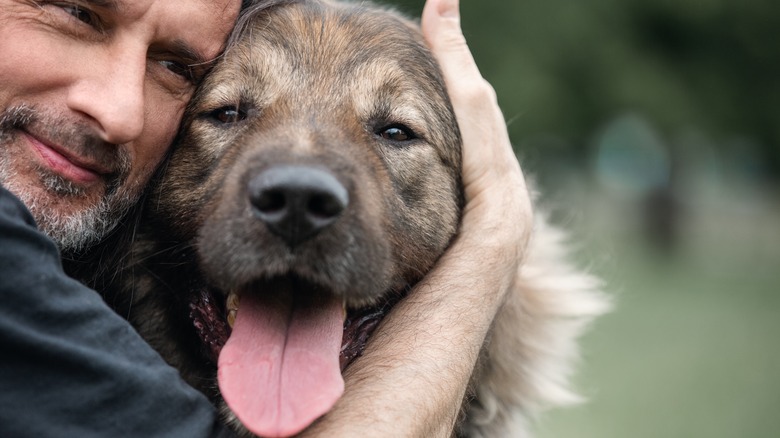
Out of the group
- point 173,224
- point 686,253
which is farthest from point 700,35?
point 173,224

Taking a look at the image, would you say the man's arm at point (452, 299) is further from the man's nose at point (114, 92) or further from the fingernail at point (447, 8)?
the man's nose at point (114, 92)

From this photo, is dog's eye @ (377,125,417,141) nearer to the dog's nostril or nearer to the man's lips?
the dog's nostril

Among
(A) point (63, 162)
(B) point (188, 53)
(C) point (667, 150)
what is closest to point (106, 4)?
(B) point (188, 53)

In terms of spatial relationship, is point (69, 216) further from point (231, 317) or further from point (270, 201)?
point (270, 201)

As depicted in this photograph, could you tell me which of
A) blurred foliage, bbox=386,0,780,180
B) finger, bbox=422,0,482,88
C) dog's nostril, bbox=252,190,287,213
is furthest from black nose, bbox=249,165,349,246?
blurred foliage, bbox=386,0,780,180

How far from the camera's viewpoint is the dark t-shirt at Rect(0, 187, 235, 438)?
8.01 feet

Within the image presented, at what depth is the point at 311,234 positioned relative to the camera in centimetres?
306

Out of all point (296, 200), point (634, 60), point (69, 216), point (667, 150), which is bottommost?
point (667, 150)

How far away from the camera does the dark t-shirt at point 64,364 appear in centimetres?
244

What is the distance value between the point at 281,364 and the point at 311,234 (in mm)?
464

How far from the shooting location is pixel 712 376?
11.4 metres

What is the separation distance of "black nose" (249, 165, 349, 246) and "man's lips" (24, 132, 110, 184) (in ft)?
2.40

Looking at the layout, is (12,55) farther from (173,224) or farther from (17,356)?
(17,356)

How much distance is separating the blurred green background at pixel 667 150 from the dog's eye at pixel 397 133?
6754 millimetres
